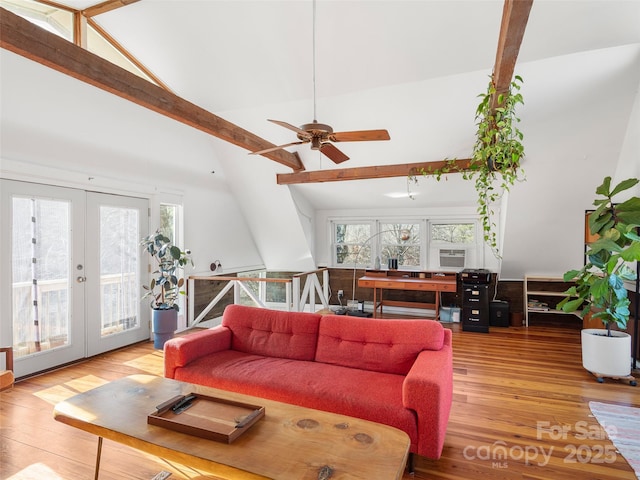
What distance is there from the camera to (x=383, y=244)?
23.6ft

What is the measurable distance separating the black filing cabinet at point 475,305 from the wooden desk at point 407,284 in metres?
0.23

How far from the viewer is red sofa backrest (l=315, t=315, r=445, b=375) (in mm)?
2654

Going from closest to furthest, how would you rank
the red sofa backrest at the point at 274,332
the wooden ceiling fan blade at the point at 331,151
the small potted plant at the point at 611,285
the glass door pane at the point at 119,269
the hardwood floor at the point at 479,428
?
the hardwood floor at the point at 479,428
the red sofa backrest at the point at 274,332
the wooden ceiling fan blade at the point at 331,151
the small potted plant at the point at 611,285
the glass door pane at the point at 119,269

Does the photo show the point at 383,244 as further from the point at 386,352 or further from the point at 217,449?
the point at 217,449

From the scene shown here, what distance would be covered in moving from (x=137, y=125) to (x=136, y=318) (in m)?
2.50

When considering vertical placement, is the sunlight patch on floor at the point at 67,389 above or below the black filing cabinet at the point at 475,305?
below

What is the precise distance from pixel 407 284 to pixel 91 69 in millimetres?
5062

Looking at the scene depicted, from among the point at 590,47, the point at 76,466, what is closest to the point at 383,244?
the point at 590,47

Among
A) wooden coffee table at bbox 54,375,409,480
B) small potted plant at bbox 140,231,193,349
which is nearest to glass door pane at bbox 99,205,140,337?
small potted plant at bbox 140,231,193,349

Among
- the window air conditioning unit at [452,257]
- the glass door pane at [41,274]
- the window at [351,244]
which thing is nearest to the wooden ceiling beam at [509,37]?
the window air conditioning unit at [452,257]

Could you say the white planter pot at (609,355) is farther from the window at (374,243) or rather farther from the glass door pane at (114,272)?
the glass door pane at (114,272)

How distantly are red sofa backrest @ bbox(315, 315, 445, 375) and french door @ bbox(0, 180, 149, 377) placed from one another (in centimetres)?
293

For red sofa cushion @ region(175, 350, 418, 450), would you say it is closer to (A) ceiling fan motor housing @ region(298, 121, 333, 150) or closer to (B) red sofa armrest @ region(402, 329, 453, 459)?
(B) red sofa armrest @ region(402, 329, 453, 459)

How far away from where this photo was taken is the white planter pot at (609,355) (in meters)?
3.53
